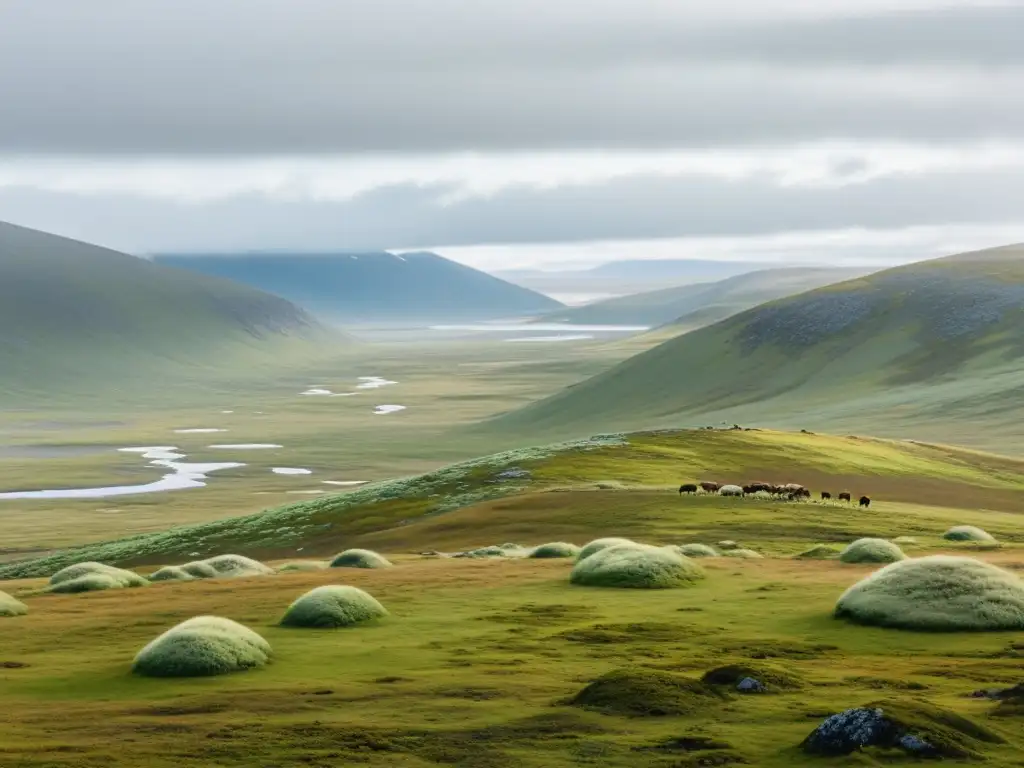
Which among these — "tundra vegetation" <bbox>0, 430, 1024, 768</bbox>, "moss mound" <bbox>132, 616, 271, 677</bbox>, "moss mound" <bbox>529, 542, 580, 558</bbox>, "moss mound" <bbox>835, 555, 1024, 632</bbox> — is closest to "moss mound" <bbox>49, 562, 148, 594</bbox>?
"tundra vegetation" <bbox>0, 430, 1024, 768</bbox>

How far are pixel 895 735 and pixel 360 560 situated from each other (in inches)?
1531

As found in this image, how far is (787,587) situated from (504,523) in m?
35.6

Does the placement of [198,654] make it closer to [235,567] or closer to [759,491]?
[235,567]

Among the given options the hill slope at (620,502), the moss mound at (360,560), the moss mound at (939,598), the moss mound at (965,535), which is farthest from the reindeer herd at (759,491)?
the moss mound at (939,598)

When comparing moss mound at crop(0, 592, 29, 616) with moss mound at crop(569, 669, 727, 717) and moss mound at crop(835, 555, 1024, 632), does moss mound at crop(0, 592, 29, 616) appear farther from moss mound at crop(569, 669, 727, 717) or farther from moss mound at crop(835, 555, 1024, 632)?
moss mound at crop(835, 555, 1024, 632)

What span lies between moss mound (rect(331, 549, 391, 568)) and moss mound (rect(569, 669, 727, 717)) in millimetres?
30670

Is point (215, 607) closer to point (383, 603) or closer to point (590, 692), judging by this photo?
point (383, 603)

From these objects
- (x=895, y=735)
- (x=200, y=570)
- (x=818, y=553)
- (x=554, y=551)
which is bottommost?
(x=200, y=570)

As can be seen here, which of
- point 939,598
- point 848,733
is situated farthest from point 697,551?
point 848,733

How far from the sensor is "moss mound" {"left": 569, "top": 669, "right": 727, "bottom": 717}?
28.9 meters

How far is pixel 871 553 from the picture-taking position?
54719mm

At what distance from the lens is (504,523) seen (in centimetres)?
8219

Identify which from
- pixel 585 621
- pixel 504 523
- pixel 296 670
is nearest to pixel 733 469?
pixel 504 523

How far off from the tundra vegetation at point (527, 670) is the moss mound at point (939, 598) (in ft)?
0.32
